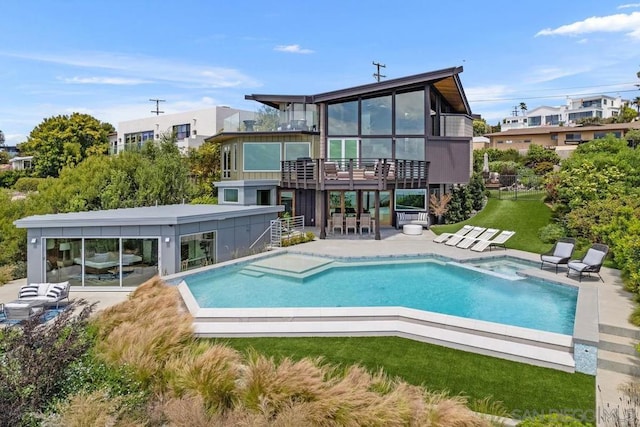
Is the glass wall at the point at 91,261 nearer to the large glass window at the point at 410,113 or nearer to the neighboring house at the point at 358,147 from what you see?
the neighboring house at the point at 358,147

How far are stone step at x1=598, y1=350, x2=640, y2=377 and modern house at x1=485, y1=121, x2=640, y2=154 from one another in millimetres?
43986

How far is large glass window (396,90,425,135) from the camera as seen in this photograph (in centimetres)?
2292

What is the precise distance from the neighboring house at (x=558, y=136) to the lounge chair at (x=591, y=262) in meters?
37.8

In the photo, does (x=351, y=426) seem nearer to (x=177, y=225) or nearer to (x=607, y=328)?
(x=607, y=328)

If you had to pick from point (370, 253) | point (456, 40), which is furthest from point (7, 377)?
point (456, 40)

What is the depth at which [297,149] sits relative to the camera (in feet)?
79.8

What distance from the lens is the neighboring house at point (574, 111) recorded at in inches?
3511

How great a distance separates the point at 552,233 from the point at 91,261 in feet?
57.5

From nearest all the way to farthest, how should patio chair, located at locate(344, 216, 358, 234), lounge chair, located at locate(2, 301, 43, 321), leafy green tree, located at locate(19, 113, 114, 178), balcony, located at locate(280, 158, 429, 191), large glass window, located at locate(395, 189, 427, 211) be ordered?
1. lounge chair, located at locate(2, 301, 43, 321)
2. balcony, located at locate(280, 158, 429, 191)
3. patio chair, located at locate(344, 216, 358, 234)
4. large glass window, located at locate(395, 189, 427, 211)
5. leafy green tree, located at locate(19, 113, 114, 178)

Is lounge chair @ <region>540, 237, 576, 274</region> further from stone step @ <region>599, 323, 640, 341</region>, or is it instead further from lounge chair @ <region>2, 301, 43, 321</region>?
lounge chair @ <region>2, 301, 43, 321</region>

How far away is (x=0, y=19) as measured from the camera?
54.6 feet

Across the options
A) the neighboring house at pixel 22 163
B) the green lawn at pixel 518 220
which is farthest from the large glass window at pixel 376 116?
the neighboring house at pixel 22 163

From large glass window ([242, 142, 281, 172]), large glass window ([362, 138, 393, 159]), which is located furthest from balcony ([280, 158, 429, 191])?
large glass window ([242, 142, 281, 172])

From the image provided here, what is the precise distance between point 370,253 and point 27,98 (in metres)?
30.2
